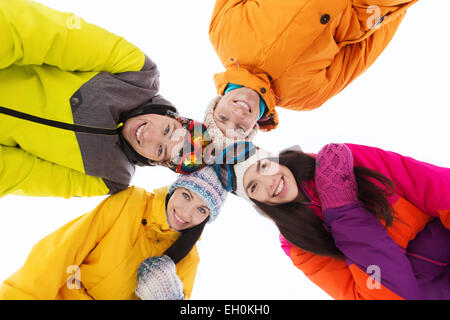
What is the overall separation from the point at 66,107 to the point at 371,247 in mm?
1028

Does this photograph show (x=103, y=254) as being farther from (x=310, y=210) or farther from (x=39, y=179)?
(x=310, y=210)

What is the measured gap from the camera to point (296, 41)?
3.57 ft

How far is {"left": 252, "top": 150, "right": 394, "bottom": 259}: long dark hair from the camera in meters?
0.89

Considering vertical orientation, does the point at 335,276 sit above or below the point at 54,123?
below

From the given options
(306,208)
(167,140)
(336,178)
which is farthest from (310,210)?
(167,140)

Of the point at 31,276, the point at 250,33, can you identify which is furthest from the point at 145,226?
the point at 250,33

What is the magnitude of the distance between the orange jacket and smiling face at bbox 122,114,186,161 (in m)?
0.33

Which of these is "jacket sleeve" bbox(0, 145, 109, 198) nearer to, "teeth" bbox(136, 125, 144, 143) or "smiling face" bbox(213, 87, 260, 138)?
"teeth" bbox(136, 125, 144, 143)

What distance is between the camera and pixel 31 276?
847 mm

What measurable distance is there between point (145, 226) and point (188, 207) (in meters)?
0.20

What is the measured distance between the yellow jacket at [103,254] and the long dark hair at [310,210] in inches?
15.0

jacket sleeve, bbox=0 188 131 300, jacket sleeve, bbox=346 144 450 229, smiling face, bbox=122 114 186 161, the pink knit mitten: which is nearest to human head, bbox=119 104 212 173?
smiling face, bbox=122 114 186 161

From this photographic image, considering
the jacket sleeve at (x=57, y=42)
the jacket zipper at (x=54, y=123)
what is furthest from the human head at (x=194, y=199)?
the jacket sleeve at (x=57, y=42)
